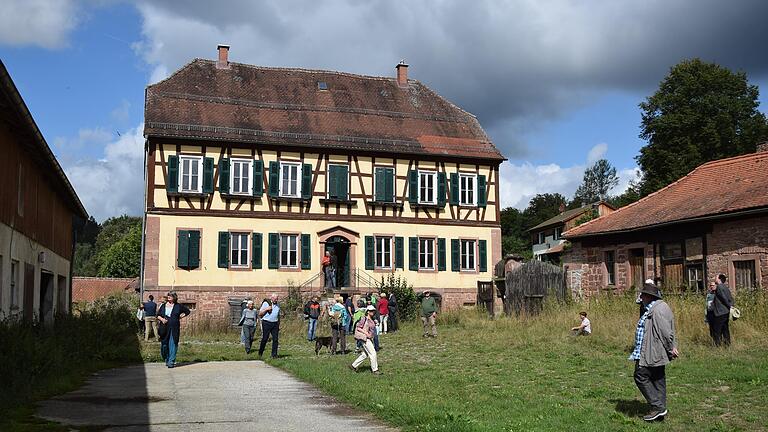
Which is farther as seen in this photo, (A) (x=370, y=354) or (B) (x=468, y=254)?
(B) (x=468, y=254)

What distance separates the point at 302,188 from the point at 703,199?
16.0 metres

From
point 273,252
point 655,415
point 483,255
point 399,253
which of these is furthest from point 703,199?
point 655,415

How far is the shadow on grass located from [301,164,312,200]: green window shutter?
2428 centimetres

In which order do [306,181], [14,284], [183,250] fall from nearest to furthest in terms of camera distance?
1. [14,284]
2. [183,250]
3. [306,181]

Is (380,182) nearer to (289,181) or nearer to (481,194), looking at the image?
(289,181)

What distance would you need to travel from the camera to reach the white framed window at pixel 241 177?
111 feet

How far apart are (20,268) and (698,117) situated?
41763mm

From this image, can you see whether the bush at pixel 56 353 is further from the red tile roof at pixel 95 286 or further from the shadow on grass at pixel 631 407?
the red tile roof at pixel 95 286

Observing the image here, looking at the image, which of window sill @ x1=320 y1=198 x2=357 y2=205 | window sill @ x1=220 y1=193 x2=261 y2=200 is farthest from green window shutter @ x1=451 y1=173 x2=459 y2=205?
window sill @ x1=220 y1=193 x2=261 y2=200

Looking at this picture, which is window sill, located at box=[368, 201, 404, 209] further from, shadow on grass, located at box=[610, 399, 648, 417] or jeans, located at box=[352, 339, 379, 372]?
shadow on grass, located at box=[610, 399, 648, 417]

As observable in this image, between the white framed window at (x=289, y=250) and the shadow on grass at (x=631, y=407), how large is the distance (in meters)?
23.9

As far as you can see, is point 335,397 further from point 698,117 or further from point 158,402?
point 698,117

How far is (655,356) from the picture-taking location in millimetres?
10055

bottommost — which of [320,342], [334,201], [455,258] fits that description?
[320,342]
